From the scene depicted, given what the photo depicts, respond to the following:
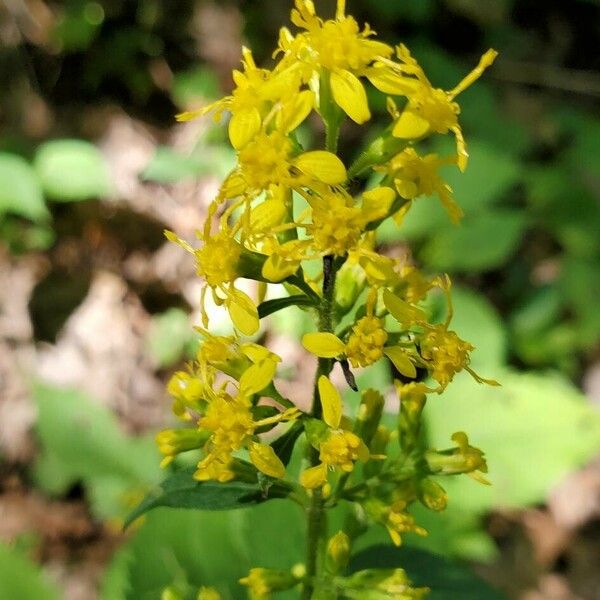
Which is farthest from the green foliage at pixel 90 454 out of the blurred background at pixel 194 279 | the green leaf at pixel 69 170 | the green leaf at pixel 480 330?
the green leaf at pixel 480 330

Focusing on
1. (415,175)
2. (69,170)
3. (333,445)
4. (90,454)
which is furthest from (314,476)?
(69,170)

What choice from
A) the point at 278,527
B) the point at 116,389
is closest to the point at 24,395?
the point at 116,389

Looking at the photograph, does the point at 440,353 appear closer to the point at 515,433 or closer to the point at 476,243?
the point at 515,433

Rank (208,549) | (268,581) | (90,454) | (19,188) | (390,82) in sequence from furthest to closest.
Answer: (19,188) < (90,454) < (208,549) < (268,581) < (390,82)

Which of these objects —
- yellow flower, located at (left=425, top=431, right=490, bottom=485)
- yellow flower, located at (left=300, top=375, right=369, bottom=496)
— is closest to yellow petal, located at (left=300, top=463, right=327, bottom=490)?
yellow flower, located at (left=300, top=375, right=369, bottom=496)

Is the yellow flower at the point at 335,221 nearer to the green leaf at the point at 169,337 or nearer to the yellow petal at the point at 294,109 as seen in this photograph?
the yellow petal at the point at 294,109

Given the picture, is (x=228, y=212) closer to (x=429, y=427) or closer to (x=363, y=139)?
(x=429, y=427)

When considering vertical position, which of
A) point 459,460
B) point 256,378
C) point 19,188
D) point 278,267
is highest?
point 278,267
